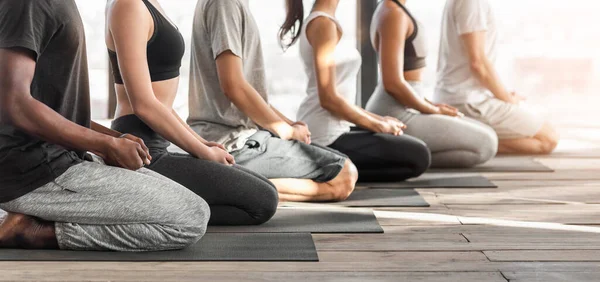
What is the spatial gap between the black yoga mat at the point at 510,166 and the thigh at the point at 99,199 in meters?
2.28

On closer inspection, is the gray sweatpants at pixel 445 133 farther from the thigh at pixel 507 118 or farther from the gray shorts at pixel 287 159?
the gray shorts at pixel 287 159

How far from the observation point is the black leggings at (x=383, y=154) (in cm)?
380

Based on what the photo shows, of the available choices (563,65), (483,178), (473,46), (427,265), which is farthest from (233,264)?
(563,65)

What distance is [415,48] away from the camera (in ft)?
13.8

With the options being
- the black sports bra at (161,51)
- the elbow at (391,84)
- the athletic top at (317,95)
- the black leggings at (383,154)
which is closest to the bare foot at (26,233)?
the black sports bra at (161,51)

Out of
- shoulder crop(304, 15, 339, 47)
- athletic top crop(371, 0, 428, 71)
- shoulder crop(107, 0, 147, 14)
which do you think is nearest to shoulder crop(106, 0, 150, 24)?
shoulder crop(107, 0, 147, 14)

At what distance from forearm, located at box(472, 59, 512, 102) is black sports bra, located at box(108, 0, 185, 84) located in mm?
2367

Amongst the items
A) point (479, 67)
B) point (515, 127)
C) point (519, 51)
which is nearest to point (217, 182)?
point (479, 67)

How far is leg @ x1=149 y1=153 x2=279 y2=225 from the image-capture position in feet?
8.90

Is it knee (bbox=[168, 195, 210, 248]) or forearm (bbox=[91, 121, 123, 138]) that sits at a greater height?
forearm (bbox=[91, 121, 123, 138])

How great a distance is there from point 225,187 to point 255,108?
1.49 feet

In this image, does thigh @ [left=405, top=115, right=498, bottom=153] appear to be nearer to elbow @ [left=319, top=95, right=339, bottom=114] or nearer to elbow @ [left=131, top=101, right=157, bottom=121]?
elbow @ [left=319, top=95, right=339, bottom=114]

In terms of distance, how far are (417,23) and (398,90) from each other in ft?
1.11

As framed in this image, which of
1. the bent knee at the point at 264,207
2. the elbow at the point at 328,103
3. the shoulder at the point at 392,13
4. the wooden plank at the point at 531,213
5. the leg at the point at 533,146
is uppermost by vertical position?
the shoulder at the point at 392,13
